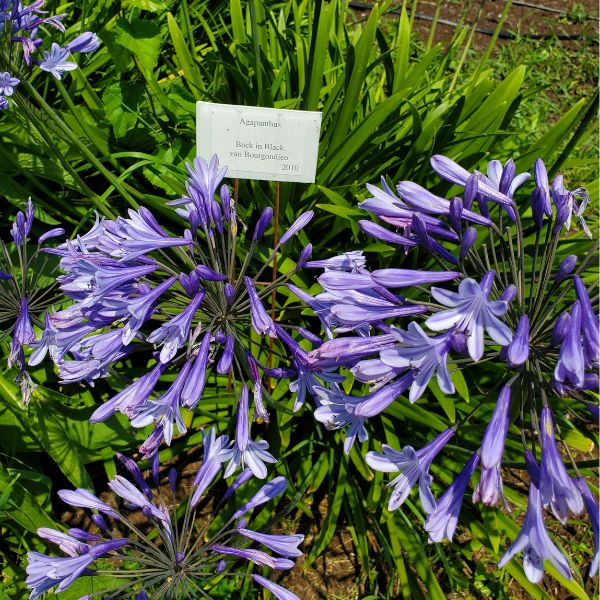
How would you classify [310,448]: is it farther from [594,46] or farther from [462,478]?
[594,46]

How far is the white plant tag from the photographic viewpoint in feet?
7.39

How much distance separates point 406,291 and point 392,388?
1.53 meters

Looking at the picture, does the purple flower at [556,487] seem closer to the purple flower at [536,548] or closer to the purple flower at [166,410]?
the purple flower at [536,548]

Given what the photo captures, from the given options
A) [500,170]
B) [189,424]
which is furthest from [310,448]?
[500,170]

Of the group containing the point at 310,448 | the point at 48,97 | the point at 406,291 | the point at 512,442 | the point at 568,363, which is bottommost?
the point at 310,448

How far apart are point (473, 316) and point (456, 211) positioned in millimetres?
372

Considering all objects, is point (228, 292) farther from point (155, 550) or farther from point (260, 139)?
point (155, 550)

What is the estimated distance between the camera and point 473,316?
4.59 feet

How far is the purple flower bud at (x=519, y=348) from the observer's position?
54.3 inches

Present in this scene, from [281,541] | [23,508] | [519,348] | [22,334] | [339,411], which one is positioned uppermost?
[519,348]

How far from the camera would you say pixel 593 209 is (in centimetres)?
459

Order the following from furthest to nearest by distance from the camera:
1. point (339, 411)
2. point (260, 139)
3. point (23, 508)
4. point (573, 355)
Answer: point (23, 508), point (260, 139), point (339, 411), point (573, 355)

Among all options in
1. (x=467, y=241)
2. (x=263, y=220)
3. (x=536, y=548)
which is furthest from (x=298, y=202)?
(x=536, y=548)

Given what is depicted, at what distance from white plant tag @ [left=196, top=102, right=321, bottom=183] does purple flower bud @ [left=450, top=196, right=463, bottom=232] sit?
84 centimetres
